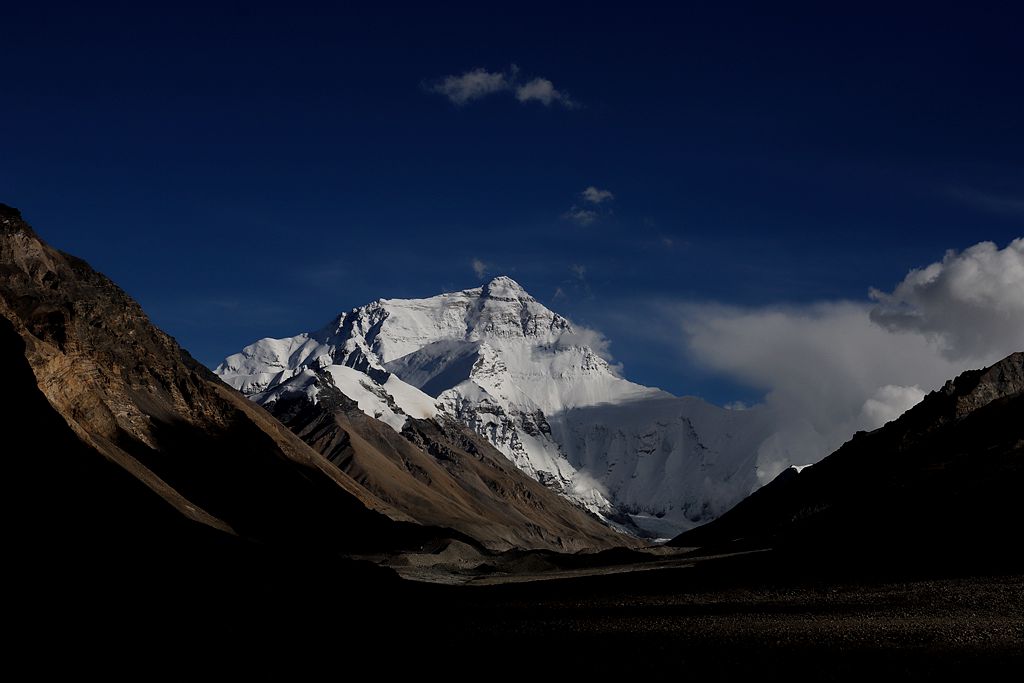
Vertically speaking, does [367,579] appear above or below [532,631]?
above

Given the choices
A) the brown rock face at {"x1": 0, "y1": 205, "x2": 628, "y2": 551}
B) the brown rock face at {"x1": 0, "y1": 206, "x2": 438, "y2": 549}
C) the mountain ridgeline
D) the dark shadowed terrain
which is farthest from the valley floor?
the brown rock face at {"x1": 0, "y1": 206, "x2": 438, "y2": 549}

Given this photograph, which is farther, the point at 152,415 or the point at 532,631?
the point at 152,415

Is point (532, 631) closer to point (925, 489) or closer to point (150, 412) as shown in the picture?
point (925, 489)

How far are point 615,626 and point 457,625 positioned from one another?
25.8 feet

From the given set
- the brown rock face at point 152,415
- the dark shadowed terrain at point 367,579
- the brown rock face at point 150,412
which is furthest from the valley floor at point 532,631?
the brown rock face at point 150,412

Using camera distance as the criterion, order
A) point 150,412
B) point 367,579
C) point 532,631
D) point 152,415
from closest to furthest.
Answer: point 532,631 < point 367,579 < point 152,415 < point 150,412

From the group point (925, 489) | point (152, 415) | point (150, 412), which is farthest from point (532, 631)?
point (150, 412)

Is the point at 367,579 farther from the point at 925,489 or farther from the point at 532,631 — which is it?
the point at 925,489

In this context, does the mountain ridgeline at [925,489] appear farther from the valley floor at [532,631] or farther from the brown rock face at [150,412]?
the brown rock face at [150,412]

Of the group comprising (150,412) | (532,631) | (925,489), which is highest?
(150,412)

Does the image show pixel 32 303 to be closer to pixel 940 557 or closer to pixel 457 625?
pixel 457 625

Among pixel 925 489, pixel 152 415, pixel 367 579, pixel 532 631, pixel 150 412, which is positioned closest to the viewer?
pixel 532 631

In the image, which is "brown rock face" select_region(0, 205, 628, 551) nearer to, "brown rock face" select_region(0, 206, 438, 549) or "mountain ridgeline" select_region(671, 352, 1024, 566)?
"brown rock face" select_region(0, 206, 438, 549)

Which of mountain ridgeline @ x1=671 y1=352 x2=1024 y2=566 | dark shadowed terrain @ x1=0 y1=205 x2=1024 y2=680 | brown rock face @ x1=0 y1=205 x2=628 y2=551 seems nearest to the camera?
dark shadowed terrain @ x1=0 y1=205 x2=1024 y2=680
